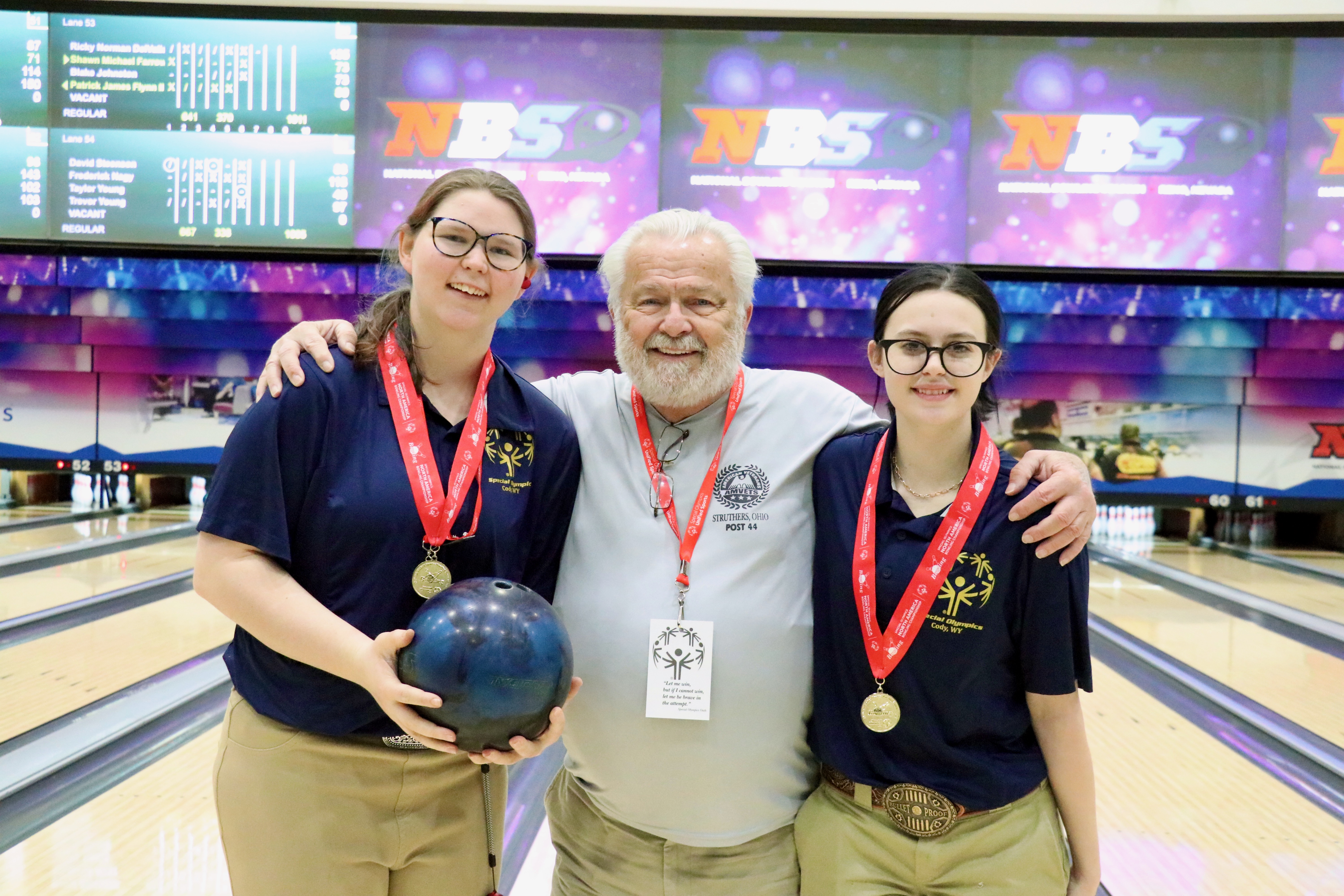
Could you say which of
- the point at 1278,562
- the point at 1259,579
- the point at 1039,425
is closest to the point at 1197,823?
the point at 1259,579

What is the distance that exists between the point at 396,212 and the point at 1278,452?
5.90 metres

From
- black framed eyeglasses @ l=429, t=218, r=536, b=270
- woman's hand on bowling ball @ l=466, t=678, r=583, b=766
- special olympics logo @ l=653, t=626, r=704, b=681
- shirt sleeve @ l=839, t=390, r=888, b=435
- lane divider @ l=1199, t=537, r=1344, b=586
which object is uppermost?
black framed eyeglasses @ l=429, t=218, r=536, b=270

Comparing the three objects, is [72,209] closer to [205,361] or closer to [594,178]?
[205,361]

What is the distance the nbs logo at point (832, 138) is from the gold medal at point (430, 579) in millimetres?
4951

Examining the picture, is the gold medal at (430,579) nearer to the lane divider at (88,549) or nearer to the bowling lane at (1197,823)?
the bowling lane at (1197,823)

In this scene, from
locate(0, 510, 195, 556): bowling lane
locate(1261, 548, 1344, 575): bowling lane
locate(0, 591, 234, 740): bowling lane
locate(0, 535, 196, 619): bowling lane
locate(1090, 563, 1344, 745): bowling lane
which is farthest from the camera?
locate(1261, 548, 1344, 575): bowling lane

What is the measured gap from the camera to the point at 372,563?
124 cm

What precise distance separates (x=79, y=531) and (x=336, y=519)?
5.83 m

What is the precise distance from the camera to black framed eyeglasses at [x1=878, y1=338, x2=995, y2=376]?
1324 mm

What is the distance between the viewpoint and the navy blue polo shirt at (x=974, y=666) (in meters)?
1.27

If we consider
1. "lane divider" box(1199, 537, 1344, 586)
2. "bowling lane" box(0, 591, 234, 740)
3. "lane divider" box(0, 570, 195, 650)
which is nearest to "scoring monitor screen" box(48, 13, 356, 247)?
"lane divider" box(0, 570, 195, 650)

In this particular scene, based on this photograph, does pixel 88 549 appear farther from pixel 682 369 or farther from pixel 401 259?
pixel 682 369

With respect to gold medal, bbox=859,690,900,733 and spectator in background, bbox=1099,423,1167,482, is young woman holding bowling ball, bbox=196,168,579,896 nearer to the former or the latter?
gold medal, bbox=859,690,900,733

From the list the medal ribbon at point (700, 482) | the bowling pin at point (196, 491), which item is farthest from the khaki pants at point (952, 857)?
the bowling pin at point (196, 491)
